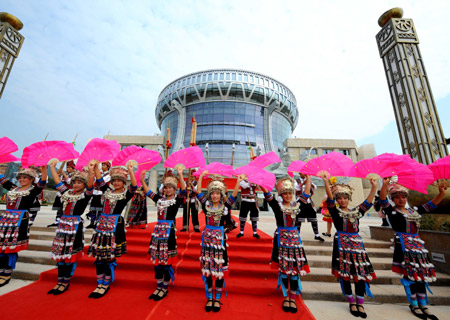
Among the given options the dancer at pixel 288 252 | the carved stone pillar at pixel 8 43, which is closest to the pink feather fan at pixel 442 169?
the dancer at pixel 288 252

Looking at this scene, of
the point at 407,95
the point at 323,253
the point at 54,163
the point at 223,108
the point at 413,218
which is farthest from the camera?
the point at 223,108

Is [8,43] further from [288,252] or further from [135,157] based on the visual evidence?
[288,252]

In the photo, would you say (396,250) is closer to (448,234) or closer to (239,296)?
(448,234)

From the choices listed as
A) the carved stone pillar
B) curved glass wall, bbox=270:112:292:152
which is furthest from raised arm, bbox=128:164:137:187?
curved glass wall, bbox=270:112:292:152

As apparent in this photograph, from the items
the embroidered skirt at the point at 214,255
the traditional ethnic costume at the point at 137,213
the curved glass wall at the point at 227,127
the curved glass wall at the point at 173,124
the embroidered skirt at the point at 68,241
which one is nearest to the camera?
the embroidered skirt at the point at 214,255

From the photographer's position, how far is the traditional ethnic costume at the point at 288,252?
2.89 meters

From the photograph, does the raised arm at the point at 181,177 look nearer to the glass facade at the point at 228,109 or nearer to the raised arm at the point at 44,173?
the raised arm at the point at 44,173

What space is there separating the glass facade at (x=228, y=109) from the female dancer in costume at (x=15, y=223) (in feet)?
82.6

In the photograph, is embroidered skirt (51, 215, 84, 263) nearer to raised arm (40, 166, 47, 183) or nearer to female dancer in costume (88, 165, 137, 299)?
female dancer in costume (88, 165, 137, 299)

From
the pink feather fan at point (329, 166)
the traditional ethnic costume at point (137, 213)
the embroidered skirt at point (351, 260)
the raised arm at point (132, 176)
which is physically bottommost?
the embroidered skirt at point (351, 260)

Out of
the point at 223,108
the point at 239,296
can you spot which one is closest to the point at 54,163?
the point at 239,296

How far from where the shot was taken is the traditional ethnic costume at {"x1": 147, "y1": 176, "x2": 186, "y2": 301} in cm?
302

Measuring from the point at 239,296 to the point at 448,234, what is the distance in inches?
167

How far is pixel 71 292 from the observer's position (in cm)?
322
